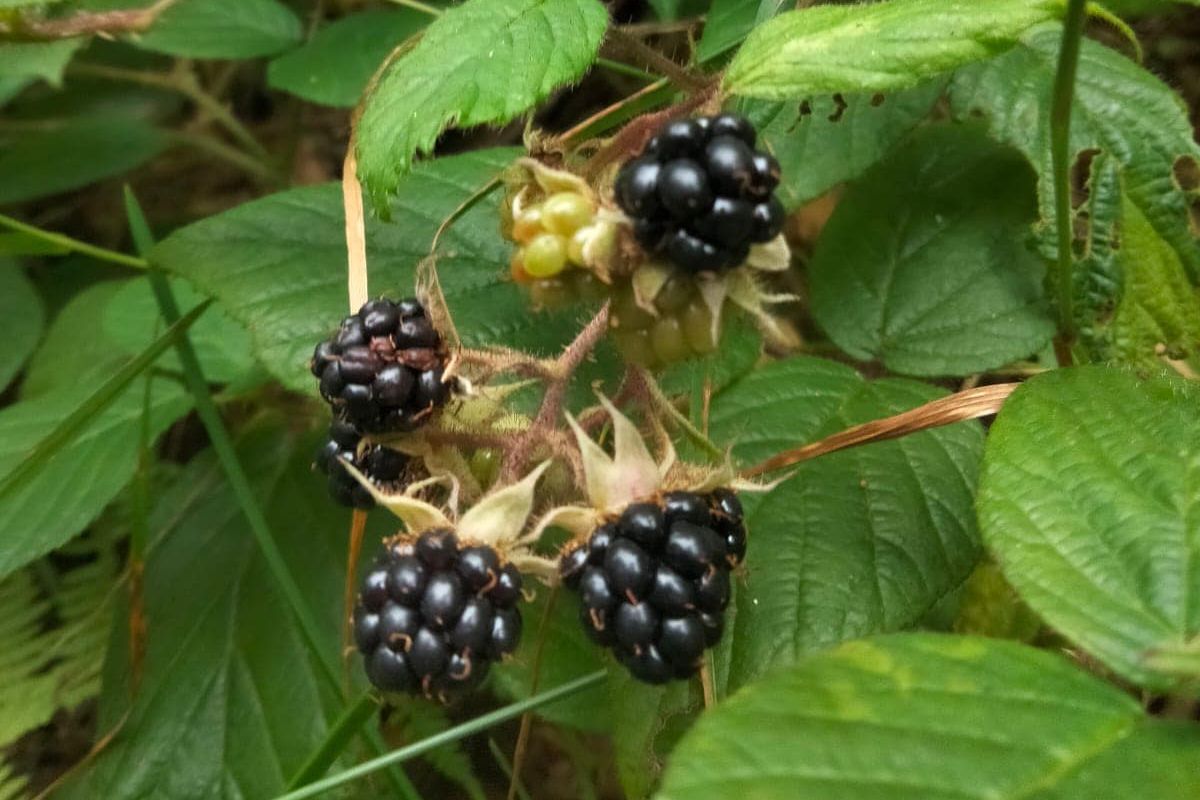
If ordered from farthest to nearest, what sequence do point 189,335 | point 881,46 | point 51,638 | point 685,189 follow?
point 189,335 < point 51,638 < point 881,46 < point 685,189

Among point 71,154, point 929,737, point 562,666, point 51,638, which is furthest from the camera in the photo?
point 71,154

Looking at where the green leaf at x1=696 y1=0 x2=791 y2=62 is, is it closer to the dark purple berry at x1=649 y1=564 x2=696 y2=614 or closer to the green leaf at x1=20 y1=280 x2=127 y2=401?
the dark purple berry at x1=649 y1=564 x2=696 y2=614

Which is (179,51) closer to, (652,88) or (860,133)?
(652,88)

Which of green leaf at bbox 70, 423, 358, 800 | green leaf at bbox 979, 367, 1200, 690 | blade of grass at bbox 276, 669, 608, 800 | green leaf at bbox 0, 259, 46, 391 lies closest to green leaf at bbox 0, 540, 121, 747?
green leaf at bbox 70, 423, 358, 800

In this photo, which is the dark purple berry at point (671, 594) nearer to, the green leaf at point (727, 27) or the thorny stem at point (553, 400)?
the thorny stem at point (553, 400)

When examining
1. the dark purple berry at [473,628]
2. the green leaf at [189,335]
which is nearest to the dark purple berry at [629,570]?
the dark purple berry at [473,628]

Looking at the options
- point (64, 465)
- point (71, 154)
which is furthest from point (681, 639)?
point (71, 154)

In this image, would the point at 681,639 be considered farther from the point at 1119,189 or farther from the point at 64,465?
the point at 64,465
